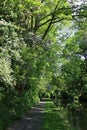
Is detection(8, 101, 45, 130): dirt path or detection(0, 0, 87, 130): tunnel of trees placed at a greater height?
detection(0, 0, 87, 130): tunnel of trees

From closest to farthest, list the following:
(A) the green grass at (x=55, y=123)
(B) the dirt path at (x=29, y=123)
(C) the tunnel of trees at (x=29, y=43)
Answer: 1. (C) the tunnel of trees at (x=29, y=43)
2. (B) the dirt path at (x=29, y=123)
3. (A) the green grass at (x=55, y=123)

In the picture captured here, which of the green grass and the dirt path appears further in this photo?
the green grass

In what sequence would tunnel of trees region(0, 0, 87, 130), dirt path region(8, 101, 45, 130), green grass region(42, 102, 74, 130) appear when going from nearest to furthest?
tunnel of trees region(0, 0, 87, 130), dirt path region(8, 101, 45, 130), green grass region(42, 102, 74, 130)

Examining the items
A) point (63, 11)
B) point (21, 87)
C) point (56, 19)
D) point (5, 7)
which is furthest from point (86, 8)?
point (5, 7)

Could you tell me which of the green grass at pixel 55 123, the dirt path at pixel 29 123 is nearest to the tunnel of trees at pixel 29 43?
the dirt path at pixel 29 123

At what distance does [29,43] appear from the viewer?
27.6 metres

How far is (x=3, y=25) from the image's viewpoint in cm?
1614

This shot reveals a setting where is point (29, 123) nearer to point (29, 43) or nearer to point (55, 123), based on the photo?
point (55, 123)

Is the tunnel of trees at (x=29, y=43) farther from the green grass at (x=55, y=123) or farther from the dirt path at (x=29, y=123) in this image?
the green grass at (x=55, y=123)

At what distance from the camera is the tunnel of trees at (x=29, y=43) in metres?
17.2

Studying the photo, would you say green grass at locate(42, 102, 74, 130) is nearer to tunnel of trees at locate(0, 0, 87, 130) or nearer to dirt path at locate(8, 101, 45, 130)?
dirt path at locate(8, 101, 45, 130)

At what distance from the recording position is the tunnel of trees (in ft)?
56.4

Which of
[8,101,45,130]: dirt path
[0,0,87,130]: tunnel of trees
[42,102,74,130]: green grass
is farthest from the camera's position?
[42,102,74,130]: green grass

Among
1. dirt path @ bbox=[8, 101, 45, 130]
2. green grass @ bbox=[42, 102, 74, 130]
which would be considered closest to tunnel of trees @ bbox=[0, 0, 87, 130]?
dirt path @ bbox=[8, 101, 45, 130]
